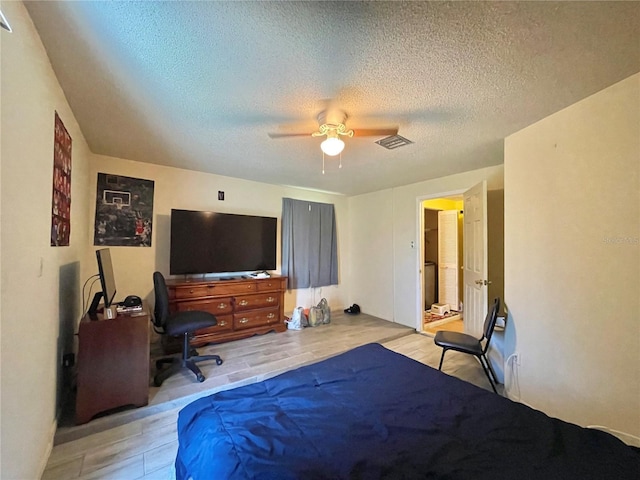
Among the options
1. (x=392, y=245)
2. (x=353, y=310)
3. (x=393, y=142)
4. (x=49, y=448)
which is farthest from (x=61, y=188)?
(x=353, y=310)

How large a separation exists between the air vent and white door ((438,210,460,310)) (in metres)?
3.35

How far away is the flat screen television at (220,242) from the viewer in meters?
3.29

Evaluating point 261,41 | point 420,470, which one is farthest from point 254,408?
point 261,41

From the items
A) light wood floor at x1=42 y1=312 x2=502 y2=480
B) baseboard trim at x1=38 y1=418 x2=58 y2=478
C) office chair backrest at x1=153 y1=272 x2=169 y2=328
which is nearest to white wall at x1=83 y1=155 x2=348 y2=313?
office chair backrest at x1=153 y1=272 x2=169 y2=328

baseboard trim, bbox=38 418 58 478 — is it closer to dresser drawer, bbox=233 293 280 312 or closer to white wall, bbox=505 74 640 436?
dresser drawer, bbox=233 293 280 312

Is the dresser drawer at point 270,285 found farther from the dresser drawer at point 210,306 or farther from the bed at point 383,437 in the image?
the bed at point 383,437

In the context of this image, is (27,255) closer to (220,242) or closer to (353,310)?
(220,242)

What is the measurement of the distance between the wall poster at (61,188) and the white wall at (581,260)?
3401 mm

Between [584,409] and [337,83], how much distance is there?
106 inches

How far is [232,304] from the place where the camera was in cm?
344

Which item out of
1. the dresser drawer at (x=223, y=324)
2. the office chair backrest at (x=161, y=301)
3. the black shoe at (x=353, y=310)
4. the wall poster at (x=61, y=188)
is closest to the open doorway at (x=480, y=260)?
the black shoe at (x=353, y=310)

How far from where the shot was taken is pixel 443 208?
5535mm

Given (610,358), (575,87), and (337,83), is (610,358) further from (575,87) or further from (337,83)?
(337,83)

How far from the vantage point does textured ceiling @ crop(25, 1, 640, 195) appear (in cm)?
113
